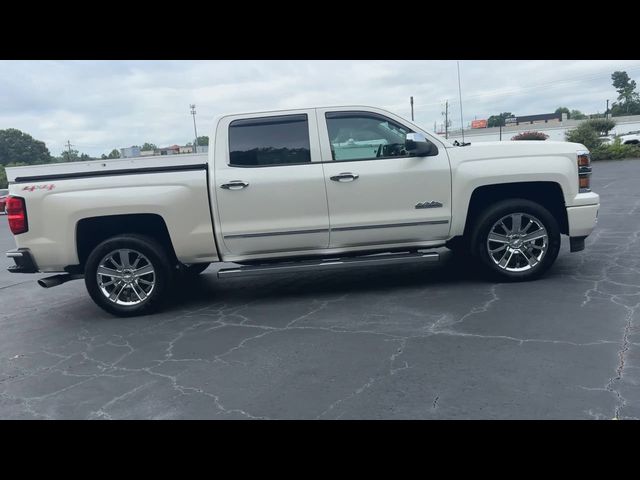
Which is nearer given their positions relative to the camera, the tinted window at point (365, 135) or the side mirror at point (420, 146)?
the side mirror at point (420, 146)

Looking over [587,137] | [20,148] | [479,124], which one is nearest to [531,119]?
[479,124]

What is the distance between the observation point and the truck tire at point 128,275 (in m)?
5.75

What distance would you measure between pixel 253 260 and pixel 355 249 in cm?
112

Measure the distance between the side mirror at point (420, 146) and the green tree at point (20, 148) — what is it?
51.2 meters

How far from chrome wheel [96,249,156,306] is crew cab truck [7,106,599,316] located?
0.04 feet

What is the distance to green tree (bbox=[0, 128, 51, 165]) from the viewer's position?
5022 cm

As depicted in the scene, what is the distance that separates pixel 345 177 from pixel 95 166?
9.18 feet

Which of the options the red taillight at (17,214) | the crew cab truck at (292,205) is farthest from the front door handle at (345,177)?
the red taillight at (17,214)

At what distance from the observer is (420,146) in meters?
5.74

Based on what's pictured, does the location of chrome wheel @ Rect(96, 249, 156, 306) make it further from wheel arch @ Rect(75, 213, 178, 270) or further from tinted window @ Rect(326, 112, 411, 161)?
tinted window @ Rect(326, 112, 411, 161)

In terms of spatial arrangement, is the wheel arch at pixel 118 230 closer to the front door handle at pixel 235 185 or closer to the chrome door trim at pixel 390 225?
the front door handle at pixel 235 185

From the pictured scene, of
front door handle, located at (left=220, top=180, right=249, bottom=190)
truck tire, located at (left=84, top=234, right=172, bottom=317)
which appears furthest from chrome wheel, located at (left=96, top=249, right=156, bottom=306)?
front door handle, located at (left=220, top=180, right=249, bottom=190)
